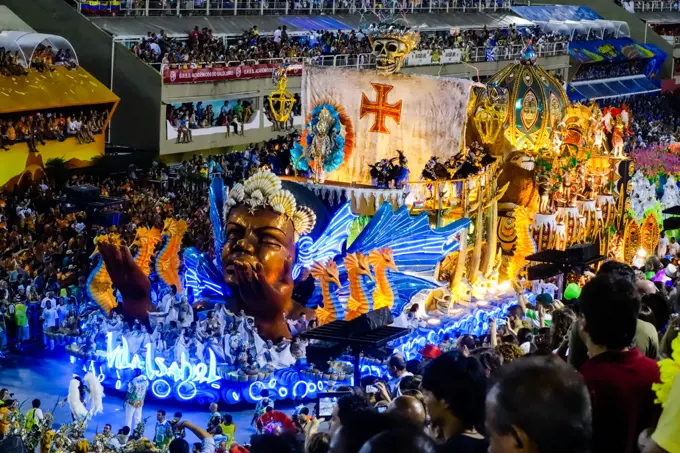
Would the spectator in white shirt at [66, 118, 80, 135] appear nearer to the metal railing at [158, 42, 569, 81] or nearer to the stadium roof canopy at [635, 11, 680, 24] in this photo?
the metal railing at [158, 42, 569, 81]

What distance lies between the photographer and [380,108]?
19469 millimetres

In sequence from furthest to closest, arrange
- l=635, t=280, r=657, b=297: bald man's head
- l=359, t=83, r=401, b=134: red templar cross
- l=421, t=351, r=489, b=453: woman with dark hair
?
l=359, t=83, r=401, b=134: red templar cross
l=635, t=280, r=657, b=297: bald man's head
l=421, t=351, r=489, b=453: woman with dark hair

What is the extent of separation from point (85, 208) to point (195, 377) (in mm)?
7263

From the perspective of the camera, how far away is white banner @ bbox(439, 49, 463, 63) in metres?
39.9

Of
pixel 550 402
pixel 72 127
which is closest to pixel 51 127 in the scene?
pixel 72 127

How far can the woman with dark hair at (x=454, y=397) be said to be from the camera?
584 centimetres

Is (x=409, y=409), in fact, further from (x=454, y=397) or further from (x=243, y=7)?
(x=243, y=7)

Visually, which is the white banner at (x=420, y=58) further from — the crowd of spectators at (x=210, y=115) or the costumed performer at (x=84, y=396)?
the costumed performer at (x=84, y=396)

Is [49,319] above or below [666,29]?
above

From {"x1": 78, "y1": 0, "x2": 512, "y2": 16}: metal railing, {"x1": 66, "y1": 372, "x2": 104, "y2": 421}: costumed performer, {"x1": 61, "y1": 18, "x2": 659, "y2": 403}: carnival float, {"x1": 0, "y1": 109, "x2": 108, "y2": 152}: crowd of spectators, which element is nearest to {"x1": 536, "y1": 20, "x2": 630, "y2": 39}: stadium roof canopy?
{"x1": 78, "y1": 0, "x2": 512, "y2": 16}: metal railing

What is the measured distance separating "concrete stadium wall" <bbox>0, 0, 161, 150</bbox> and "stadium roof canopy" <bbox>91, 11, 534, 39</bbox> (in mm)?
453

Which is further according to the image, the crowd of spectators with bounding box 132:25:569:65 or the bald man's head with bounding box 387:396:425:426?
the crowd of spectators with bounding box 132:25:569:65

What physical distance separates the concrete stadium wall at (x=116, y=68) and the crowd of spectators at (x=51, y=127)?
4.55 ft

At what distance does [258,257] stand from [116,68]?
51.6 feet
